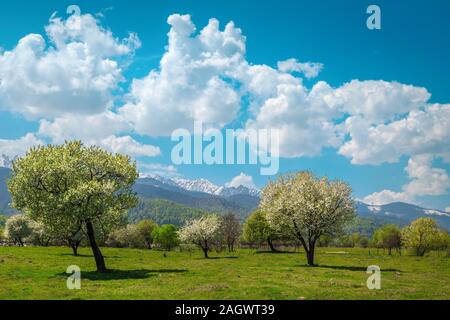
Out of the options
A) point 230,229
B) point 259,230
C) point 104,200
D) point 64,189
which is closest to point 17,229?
point 230,229

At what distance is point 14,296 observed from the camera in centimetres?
2973

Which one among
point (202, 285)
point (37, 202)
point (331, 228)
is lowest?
point (202, 285)

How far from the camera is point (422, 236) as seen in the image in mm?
121875

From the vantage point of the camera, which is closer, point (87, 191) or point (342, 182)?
point (87, 191)

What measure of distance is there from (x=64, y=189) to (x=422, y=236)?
114 meters

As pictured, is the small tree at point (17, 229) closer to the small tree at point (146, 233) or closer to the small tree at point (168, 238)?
the small tree at point (146, 233)

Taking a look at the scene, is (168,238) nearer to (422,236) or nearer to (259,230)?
(259,230)

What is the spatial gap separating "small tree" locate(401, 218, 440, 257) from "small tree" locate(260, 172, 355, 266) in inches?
3045

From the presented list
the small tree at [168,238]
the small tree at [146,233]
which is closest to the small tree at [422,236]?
the small tree at [168,238]

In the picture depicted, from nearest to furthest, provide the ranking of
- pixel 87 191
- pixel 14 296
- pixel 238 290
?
1. pixel 14 296
2. pixel 238 290
3. pixel 87 191
